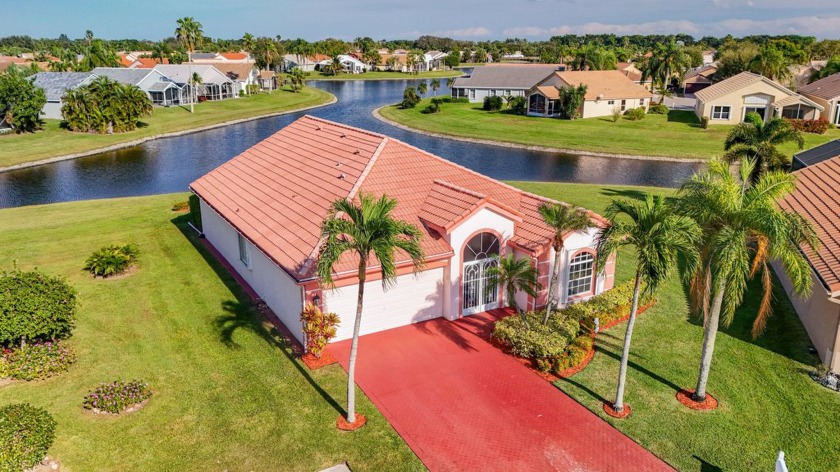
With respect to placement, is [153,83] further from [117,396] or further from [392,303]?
[117,396]

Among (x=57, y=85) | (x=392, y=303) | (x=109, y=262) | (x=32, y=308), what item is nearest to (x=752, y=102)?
(x=392, y=303)

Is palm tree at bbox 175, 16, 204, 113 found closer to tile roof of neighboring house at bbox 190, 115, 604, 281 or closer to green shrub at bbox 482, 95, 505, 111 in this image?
green shrub at bbox 482, 95, 505, 111

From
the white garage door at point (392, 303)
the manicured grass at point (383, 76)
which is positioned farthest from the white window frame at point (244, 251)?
the manicured grass at point (383, 76)

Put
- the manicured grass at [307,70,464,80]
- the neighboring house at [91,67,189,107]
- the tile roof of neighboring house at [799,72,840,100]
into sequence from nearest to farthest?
the tile roof of neighboring house at [799,72,840,100], the neighboring house at [91,67,189,107], the manicured grass at [307,70,464,80]

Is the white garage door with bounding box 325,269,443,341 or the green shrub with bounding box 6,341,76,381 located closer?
the green shrub with bounding box 6,341,76,381

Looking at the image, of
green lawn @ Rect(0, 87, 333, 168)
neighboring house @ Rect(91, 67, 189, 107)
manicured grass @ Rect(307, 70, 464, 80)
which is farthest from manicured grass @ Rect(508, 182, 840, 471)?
manicured grass @ Rect(307, 70, 464, 80)
